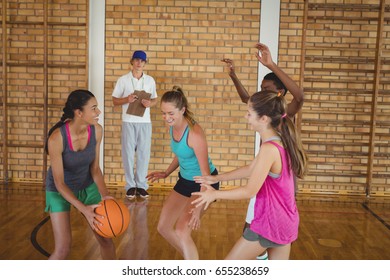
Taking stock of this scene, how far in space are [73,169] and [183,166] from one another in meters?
0.82

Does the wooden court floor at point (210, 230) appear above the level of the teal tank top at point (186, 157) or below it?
below

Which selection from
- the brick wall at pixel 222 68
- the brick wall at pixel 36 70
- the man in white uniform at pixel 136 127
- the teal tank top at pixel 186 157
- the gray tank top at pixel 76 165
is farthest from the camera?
the brick wall at pixel 36 70

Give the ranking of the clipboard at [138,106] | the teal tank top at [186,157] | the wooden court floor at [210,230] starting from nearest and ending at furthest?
the teal tank top at [186,157] → the wooden court floor at [210,230] → the clipboard at [138,106]

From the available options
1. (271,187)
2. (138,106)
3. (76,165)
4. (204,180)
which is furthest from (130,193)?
(271,187)

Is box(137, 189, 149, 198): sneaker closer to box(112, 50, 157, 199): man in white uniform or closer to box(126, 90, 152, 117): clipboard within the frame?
box(112, 50, 157, 199): man in white uniform

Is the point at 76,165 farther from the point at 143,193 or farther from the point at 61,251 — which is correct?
the point at 143,193

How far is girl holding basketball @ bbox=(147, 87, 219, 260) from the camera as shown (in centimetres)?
315

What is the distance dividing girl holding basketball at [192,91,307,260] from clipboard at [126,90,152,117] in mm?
3811

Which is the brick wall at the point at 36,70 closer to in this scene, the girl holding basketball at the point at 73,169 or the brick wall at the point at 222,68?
the brick wall at the point at 222,68

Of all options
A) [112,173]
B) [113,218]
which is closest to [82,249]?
[113,218]

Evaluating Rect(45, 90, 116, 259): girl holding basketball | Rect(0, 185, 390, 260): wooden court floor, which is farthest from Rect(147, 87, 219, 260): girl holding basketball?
Rect(0, 185, 390, 260): wooden court floor

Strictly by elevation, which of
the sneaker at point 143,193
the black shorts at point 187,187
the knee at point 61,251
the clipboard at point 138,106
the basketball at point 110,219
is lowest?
the sneaker at point 143,193

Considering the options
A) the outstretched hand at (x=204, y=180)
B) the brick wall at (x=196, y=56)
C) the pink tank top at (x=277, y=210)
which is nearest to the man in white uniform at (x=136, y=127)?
the brick wall at (x=196, y=56)

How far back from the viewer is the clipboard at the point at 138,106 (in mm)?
6224
